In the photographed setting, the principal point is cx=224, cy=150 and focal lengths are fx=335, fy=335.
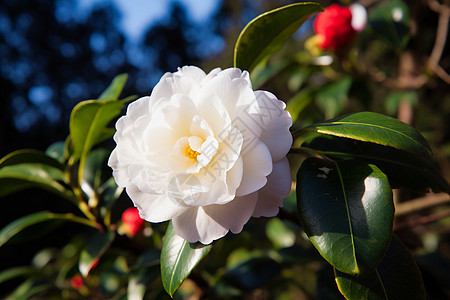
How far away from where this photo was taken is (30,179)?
0.81 m

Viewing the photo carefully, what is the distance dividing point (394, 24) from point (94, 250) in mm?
1260

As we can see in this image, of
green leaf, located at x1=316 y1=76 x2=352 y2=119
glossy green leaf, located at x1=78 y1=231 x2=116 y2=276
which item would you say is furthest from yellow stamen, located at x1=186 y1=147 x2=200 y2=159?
green leaf, located at x1=316 y1=76 x2=352 y2=119

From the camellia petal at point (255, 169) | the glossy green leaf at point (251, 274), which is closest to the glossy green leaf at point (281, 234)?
Answer: the glossy green leaf at point (251, 274)

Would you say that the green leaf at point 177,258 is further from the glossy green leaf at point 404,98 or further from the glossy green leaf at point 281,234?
the glossy green leaf at point 404,98

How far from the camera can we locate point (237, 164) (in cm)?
43

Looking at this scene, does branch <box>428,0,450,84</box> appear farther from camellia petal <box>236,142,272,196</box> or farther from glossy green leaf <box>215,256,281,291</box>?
camellia petal <box>236,142,272,196</box>

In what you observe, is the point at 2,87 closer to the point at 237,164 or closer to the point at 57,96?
the point at 57,96

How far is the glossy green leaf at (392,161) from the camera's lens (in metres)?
0.55

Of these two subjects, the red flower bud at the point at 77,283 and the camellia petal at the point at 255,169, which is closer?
the camellia petal at the point at 255,169

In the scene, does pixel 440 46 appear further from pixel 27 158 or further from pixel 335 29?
pixel 27 158

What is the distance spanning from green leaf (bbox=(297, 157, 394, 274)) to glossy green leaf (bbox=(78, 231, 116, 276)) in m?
0.47

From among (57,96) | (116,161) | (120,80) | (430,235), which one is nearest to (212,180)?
(116,161)

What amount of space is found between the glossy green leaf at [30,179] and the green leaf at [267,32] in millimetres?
517

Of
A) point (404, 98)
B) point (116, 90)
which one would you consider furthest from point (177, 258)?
point (404, 98)
